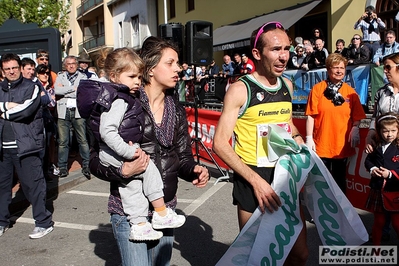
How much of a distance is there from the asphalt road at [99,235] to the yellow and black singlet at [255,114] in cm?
173

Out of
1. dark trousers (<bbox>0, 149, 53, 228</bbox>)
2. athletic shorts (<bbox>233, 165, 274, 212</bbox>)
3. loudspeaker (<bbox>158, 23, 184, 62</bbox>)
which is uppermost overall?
loudspeaker (<bbox>158, 23, 184, 62</bbox>)

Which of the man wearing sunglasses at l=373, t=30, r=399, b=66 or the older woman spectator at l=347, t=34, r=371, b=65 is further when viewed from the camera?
the older woman spectator at l=347, t=34, r=371, b=65

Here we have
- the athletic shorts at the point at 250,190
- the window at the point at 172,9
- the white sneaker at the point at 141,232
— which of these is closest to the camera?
the white sneaker at the point at 141,232

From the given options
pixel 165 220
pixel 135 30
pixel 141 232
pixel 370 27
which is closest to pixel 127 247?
pixel 141 232

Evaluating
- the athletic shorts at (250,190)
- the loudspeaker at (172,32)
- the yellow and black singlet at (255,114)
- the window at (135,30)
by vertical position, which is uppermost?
the window at (135,30)

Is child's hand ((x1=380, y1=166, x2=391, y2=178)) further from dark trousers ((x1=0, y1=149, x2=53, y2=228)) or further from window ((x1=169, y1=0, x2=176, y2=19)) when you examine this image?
window ((x1=169, y1=0, x2=176, y2=19))

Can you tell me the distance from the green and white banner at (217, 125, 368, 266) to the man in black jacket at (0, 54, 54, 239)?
3.03 meters

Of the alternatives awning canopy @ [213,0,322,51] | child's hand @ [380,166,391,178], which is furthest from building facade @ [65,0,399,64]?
child's hand @ [380,166,391,178]

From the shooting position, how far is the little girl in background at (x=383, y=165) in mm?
4145

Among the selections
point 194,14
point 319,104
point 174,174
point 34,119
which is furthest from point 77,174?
point 194,14

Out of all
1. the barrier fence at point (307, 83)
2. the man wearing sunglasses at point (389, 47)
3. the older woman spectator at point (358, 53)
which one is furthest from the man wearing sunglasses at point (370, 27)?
the barrier fence at point (307, 83)

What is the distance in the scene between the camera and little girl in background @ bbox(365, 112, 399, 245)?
→ 4145 mm

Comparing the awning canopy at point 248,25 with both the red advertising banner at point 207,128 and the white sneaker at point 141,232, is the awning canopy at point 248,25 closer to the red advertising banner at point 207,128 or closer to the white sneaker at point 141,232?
the red advertising banner at point 207,128

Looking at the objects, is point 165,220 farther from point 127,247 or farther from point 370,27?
point 370,27
